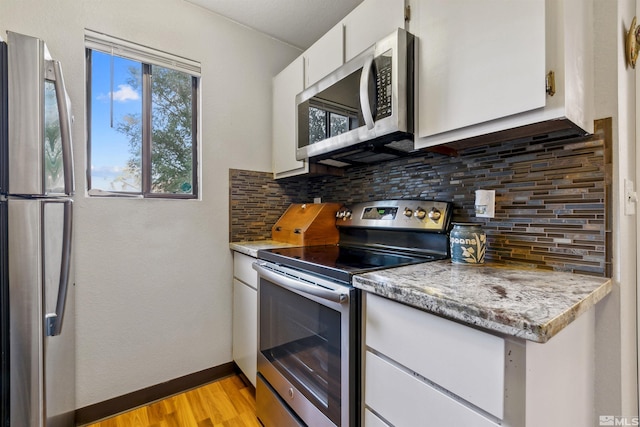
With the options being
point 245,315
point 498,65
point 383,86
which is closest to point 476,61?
point 498,65

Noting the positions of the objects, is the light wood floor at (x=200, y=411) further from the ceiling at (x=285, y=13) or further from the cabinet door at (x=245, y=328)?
the ceiling at (x=285, y=13)

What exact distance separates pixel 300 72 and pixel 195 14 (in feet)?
2.57

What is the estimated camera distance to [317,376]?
47.9 inches

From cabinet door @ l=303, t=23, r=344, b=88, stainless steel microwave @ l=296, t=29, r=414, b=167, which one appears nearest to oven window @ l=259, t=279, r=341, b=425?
stainless steel microwave @ l=296, t=29, r=414, b=167

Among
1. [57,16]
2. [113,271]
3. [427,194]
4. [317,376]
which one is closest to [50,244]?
[113,271]

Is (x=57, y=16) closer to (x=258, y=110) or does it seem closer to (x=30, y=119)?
(x=30, y=119)

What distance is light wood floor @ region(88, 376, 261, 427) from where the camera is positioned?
1568 millimetres

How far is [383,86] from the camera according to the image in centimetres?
126

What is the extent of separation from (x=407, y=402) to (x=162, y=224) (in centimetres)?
162

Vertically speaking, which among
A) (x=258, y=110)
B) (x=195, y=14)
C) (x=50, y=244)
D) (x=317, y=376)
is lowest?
(x=317, y=376)

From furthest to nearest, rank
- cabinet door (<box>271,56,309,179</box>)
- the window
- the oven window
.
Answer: cabinet door (<box>271,56,309,179</box>) → the window → the oven window

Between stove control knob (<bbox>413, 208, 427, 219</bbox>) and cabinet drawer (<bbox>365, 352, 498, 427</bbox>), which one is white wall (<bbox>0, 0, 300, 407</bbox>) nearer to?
stove control knob (<bbox>413, 208, 427, 219</bbox>)

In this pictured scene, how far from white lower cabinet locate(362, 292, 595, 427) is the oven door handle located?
0.10m

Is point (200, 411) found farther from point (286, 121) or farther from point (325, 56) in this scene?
point (325, 56)
